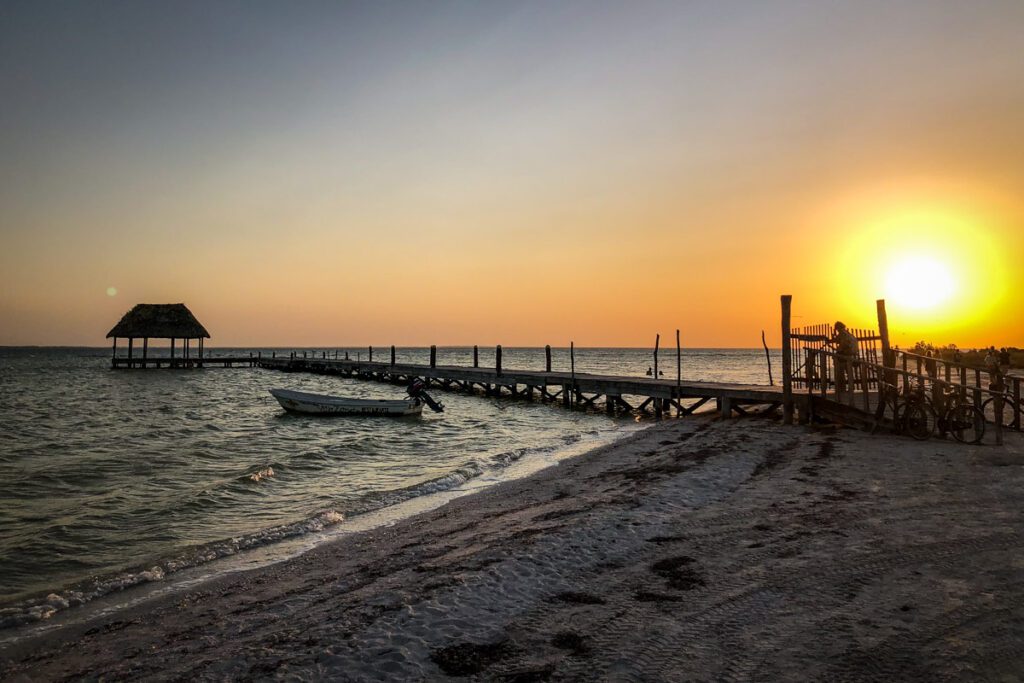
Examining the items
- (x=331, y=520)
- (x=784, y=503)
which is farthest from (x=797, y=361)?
(x=331, y=520)

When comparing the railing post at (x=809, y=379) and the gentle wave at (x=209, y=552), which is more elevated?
the railing post at (x=809, y=379)

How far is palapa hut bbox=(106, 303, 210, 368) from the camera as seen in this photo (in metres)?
65.2

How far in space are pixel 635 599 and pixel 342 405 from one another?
22.3m

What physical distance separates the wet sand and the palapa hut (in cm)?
6725

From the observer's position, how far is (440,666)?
12.9 ft

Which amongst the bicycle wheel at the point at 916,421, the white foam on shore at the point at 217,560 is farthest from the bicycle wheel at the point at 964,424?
the white foam on shore at the point at 217,560

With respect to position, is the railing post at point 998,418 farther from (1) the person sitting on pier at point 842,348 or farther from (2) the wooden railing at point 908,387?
(1) the person sitting on pier at point 842,348

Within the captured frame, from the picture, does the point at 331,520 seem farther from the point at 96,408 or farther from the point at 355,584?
the point at 96,408

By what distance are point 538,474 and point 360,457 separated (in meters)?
5.51

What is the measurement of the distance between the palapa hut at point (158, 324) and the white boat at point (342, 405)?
46.3 meters

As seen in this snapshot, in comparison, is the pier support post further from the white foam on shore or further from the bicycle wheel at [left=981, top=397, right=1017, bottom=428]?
the white foam on shore

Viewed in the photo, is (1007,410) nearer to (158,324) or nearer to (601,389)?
(601,389)

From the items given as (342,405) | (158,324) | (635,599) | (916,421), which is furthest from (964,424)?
(158,324)

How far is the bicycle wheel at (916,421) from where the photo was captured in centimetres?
1268
